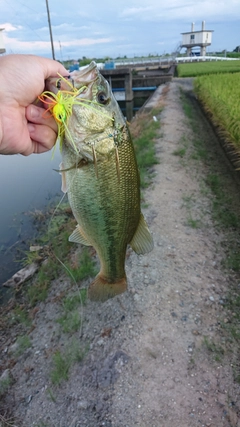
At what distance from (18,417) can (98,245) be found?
2.16 m

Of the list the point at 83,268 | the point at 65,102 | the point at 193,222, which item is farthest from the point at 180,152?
the point at 65,102

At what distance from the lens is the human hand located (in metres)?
1.74

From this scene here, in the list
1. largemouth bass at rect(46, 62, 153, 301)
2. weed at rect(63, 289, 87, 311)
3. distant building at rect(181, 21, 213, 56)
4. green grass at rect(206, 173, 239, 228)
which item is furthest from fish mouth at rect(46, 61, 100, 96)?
distant building at rect(181, 21, 213, 56)

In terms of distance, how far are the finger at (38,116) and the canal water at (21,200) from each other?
3700mm

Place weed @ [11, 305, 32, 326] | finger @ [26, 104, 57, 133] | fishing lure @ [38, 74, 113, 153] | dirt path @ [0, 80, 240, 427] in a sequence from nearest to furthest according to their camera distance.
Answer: fishing lure @ [38, 74, 113, 153] < finger @ [26, 104, 57, 133] < dirt path @ [0, 80, 240, 427] < weed @ [11, 305, 32, 326]

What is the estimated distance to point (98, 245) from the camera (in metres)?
2.12

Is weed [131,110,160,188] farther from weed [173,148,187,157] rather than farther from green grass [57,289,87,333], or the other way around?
green grass [57,289,87,333]

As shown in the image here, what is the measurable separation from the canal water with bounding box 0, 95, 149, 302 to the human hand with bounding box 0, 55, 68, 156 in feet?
11.9

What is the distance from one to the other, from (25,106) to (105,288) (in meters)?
1.33

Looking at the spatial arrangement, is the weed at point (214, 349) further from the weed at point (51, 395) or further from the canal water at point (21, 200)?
the canal water at point (21, 200)

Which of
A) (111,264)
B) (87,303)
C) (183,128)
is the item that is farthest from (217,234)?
(183,128)

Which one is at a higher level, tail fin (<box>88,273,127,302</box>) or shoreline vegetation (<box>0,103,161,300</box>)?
tail fin (<box>88,273,127,302</box>)

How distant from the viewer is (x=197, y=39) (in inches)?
2296

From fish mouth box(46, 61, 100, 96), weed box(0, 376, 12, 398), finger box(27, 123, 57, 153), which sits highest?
fish mouth box(46, 61, 100, 96)
